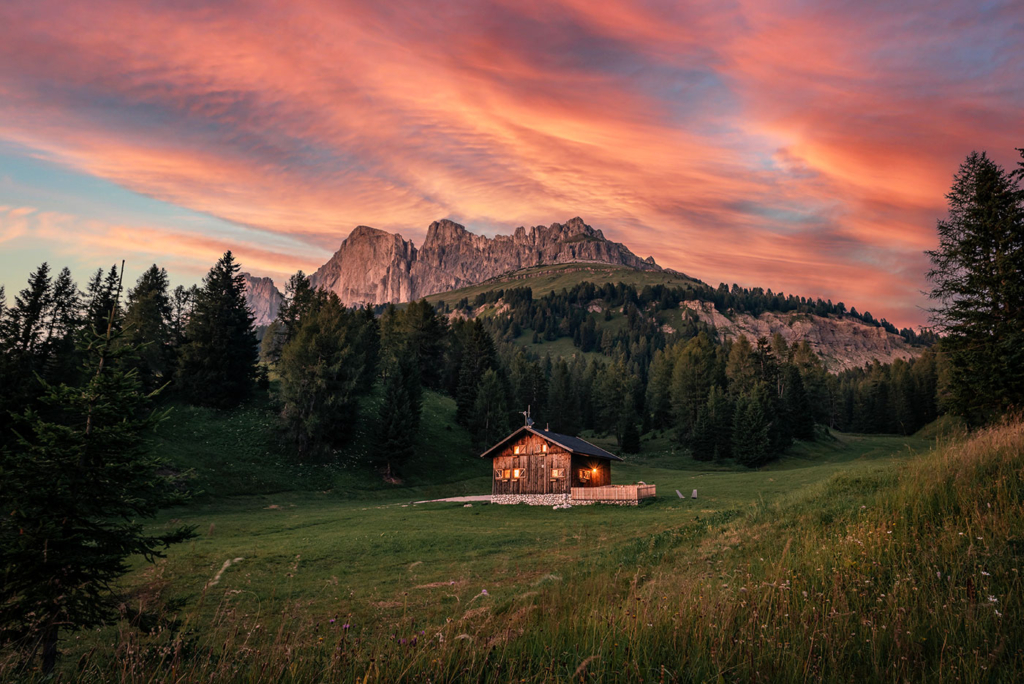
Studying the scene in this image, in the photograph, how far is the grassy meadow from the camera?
416cm

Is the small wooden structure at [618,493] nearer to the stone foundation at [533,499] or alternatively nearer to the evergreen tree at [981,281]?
the stone foundation at [533,499]

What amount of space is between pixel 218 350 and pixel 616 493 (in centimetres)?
5304

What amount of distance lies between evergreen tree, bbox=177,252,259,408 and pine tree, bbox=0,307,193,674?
188 ft

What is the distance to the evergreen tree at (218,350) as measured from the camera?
62531mm

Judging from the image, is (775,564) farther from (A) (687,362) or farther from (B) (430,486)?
(A) (687,362)

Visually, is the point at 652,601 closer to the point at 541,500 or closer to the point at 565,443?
the point at 541,500

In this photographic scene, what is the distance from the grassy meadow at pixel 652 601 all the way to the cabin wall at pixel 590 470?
19931mm

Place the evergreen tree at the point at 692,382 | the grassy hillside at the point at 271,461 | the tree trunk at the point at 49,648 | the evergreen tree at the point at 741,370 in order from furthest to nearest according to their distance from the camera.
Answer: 1. the evergreen tree at the point at 741,370
2. the evergreen tree at the point at 692,382
3. the grassy hillside at the point at 271,461
4. the tree trunk at the point at 49,648

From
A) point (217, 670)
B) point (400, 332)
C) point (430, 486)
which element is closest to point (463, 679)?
point (217, 670)

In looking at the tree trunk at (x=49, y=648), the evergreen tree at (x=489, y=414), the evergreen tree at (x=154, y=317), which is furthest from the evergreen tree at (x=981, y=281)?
the evergreen tree at (x=154, y=317)

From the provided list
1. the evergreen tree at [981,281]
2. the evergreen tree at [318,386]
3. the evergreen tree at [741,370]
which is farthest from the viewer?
the evergreen tree at [741,370]

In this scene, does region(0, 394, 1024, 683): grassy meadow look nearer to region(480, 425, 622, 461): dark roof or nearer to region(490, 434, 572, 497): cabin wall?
region(480, 425, 622, 461): dark roof

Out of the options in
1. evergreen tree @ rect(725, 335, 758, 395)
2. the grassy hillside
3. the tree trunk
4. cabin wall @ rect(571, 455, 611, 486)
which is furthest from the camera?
evergreen tree @ rect(725, 335, 758, 395)

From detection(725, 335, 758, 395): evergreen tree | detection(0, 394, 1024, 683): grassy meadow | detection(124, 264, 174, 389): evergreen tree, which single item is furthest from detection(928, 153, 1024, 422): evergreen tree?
→ detection(124, 264, 174, 389): evergreen tree
